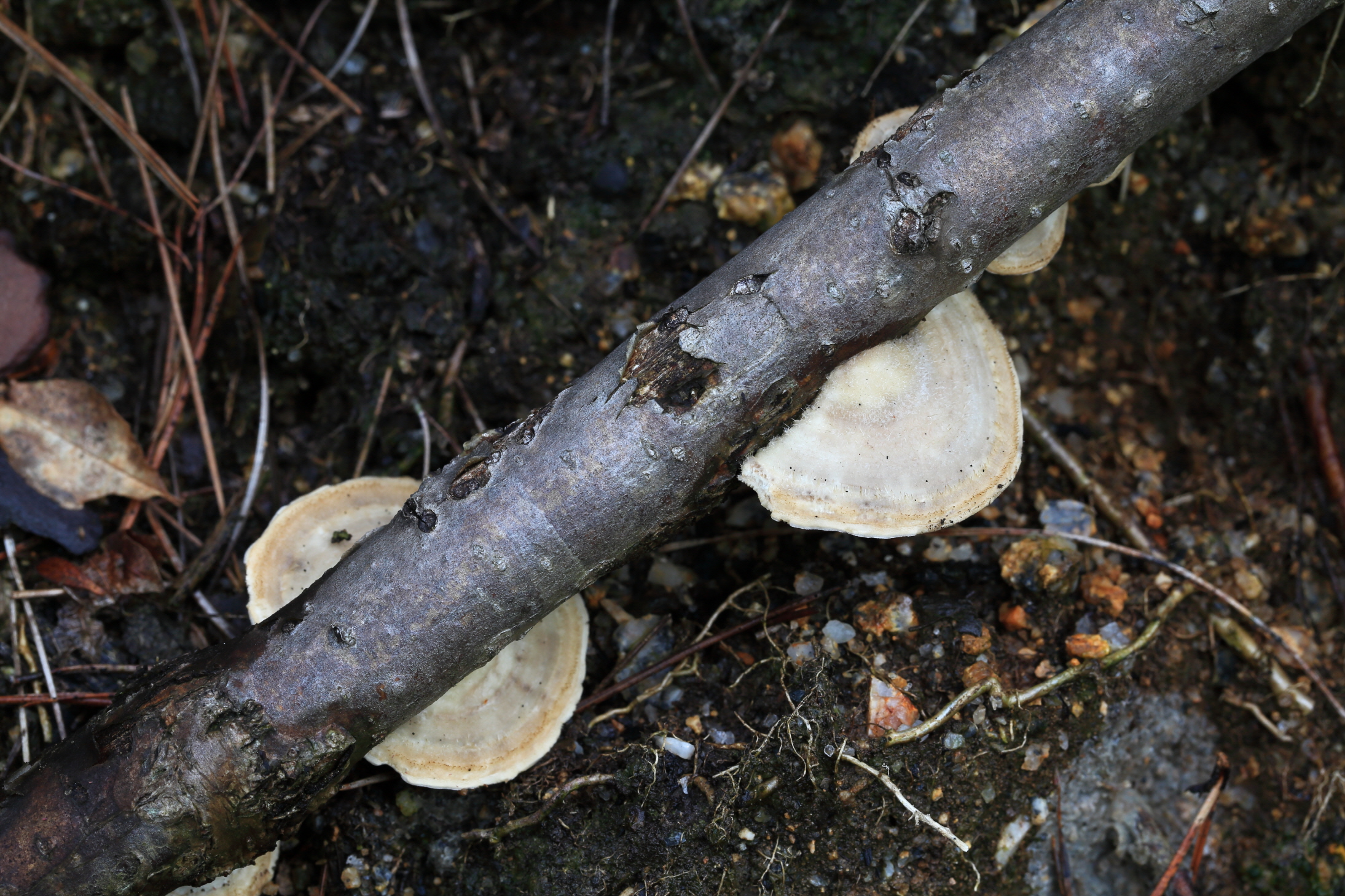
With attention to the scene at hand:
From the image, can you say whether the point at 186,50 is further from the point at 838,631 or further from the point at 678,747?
the point at 838,631

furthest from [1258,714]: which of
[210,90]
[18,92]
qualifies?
[18,92]

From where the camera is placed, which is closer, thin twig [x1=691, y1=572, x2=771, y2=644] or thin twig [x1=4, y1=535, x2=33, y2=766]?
thin twig [x1=4, y1=535, x2=33, y2=766]

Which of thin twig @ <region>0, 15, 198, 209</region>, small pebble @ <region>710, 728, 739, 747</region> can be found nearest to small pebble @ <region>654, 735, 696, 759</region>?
small pebble @ <region>710, 728, 739, 747</region>

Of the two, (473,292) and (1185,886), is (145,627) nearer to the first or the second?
(473,292)

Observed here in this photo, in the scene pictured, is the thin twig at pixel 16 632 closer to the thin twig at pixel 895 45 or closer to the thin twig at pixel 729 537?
the thin twig at pixel 729 537

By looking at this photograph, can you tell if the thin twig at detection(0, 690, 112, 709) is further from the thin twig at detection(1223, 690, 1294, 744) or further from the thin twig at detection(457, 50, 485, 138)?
the thin twig at detection(1223, 690, 1294, 744)

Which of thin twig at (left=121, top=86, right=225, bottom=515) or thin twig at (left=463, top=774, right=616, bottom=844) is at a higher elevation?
thin twig at (left=121, top=86, right=225, bottom=515)

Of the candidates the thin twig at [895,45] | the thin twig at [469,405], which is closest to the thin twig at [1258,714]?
the thin twig at [895,45]
